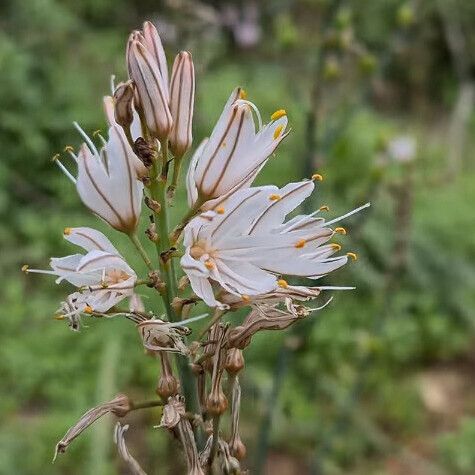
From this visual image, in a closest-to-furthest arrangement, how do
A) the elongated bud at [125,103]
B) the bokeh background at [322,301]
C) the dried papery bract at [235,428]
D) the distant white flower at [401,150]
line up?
the elongated bud at [125,103], the dried papery bract at [235,428], the bokeh background at [322,301], the distant white flower at [401,150]

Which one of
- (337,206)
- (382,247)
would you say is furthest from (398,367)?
(337,206)

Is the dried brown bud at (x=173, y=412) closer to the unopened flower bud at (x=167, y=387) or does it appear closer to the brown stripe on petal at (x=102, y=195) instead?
the unopened flower bud at (x=167, y=387)

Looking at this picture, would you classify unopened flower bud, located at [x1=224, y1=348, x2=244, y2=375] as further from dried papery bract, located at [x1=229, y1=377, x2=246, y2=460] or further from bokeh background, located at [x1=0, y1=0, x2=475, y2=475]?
bokeh background, located at [x1=0, y1=0, x2=475, y2=475]

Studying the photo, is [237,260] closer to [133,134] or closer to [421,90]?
[133,134]

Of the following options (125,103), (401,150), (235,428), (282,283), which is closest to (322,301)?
(401,150)

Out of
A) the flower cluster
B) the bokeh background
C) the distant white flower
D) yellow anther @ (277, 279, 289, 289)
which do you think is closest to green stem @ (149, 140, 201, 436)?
the flower cluster

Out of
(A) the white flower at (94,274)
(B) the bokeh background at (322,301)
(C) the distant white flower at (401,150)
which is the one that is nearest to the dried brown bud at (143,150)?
(A) the white flower at (94,274)
